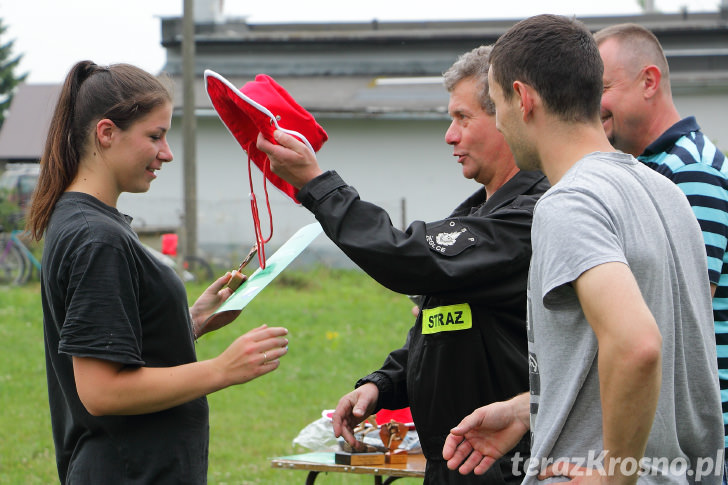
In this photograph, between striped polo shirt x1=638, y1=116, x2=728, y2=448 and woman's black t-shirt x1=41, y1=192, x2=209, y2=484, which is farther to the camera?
striped polo shirt x1=638, y1=116, x2=728, y2=448

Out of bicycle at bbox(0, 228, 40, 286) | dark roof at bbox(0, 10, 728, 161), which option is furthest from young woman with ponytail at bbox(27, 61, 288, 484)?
dark roof at bbox(0, 10, 728, 161)

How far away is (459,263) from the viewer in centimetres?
234

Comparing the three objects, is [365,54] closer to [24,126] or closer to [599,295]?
[24,126]

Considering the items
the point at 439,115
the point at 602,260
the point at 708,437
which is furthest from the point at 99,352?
the point at 439,115

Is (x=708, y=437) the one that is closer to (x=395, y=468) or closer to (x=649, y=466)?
(x=649, y=466)

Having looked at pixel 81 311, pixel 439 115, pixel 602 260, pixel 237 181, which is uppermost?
pixel 602 260

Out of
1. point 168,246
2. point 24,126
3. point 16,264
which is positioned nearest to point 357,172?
point 16,264

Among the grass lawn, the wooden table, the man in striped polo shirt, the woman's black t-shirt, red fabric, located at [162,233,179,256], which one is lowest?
the grass lawn

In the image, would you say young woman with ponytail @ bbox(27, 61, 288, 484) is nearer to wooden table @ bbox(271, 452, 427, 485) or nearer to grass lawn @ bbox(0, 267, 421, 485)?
wooden table @ bbox(271, 452, 427, 485)

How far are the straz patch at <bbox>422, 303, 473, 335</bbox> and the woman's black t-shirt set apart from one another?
79cm

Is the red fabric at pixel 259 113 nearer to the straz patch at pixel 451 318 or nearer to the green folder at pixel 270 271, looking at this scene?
the green folder at pixel 270 271

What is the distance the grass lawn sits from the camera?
6375mm

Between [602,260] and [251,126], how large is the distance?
142 centimetres

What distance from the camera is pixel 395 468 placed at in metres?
3.63
